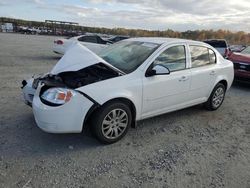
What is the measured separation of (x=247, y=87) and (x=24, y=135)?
25.1 feet

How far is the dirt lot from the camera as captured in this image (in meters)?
3.15

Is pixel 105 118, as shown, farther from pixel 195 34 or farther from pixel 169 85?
pixel 195 34

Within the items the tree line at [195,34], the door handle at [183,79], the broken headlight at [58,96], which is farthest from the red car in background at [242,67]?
the tree line at [195,34]

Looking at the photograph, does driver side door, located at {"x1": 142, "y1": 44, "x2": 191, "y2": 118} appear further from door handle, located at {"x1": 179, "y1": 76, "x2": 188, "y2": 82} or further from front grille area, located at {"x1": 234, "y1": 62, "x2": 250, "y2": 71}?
front grille area, located at {"x1": 234, "y1": 62, "x2": 250, "y2": 71}

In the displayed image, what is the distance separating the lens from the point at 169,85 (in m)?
4.54

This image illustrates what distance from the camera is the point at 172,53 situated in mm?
4730

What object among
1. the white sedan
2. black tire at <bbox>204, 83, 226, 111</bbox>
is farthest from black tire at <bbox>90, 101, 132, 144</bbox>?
black tire at <bbox>204, 83, 226, 111</bbox>

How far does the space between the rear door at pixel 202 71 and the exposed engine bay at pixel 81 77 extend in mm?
1792

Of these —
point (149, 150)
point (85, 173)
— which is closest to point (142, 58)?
point (149, 150)

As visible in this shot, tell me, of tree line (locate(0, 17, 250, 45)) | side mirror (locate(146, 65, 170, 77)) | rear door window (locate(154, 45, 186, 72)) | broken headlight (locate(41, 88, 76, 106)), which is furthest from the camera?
tree line (locate(0, 17, 250, 45))

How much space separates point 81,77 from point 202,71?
2.51 metres

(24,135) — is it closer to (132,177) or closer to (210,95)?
(132,177)

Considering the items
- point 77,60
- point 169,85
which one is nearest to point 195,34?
point 169,85

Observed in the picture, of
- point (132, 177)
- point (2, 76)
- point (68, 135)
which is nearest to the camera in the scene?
point (132, 177)
